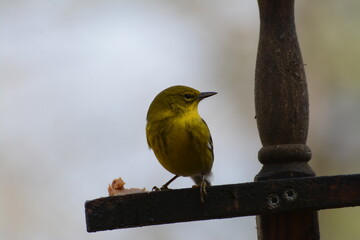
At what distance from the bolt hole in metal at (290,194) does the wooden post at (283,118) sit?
220mm

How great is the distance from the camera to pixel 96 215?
3.59 metres

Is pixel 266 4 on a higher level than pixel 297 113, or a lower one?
higher

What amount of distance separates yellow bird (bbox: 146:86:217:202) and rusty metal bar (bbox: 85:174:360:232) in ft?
5.07

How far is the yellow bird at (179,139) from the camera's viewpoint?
207 inches

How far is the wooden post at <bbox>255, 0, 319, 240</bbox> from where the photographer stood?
368 cm

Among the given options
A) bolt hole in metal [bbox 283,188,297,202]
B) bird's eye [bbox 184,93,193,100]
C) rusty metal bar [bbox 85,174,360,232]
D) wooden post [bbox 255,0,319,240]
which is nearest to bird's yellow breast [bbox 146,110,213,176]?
bird's eye [bbox 184,93,193,100]

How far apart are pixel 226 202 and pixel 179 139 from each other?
1767mm

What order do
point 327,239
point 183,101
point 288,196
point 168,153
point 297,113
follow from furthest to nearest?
point 327,239, point 183,101, point 168,153, point 297,113, point 288,196

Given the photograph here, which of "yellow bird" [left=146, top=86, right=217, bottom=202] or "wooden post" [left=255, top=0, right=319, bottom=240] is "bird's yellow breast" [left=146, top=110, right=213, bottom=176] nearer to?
"yellow bird" [left=146, top=86, right=217, bottom=202]

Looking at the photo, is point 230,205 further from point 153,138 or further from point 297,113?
point 153,138

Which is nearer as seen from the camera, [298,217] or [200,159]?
[298,217]

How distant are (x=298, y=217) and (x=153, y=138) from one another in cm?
189

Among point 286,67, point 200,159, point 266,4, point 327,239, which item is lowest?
point 327,239

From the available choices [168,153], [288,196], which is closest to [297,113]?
[288,196]
